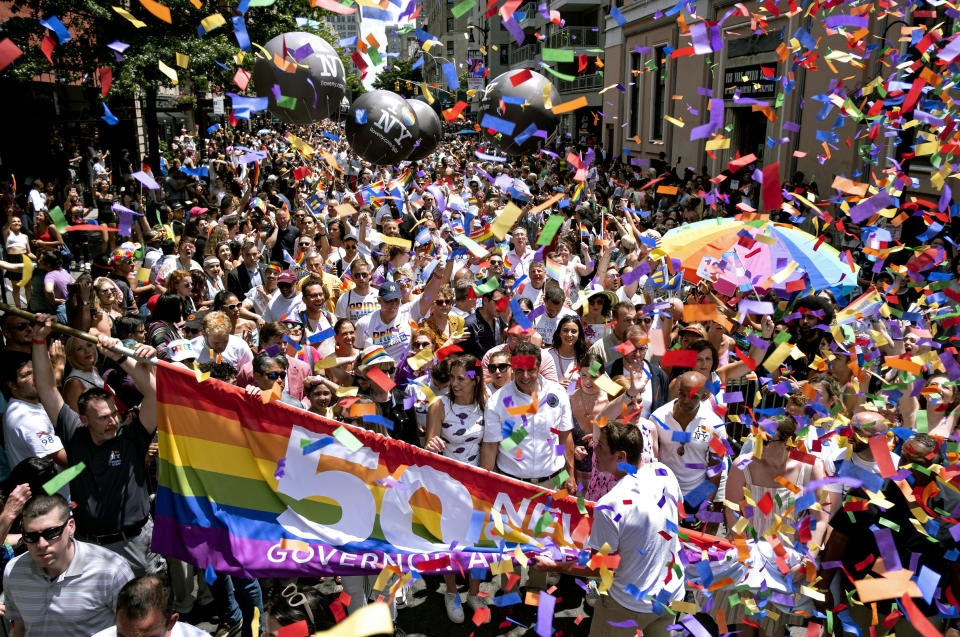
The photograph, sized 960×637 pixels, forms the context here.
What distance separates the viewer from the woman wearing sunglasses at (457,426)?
4637 millimetres

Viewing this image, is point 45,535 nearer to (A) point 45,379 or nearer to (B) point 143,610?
(B) point 143,610

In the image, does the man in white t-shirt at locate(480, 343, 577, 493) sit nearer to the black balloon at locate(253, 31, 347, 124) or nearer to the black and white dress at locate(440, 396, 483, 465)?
the black and white dress at locate(440, 396, 483, 465)

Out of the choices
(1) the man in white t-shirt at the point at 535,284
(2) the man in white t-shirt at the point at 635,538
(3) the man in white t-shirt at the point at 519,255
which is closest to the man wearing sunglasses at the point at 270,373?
(2) the man in white t-shirt at the point at 635,538

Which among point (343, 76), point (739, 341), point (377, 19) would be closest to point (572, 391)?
point (739, 341)

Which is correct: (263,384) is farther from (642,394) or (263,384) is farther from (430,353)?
(642,394)

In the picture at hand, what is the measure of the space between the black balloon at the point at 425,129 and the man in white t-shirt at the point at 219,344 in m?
7.11

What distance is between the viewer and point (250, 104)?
25.0 feet

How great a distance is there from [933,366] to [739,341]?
1.43 metres

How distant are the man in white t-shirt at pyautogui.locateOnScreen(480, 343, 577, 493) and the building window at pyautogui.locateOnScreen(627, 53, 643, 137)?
20760 millimetres

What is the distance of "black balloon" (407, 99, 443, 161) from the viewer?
1215 cm

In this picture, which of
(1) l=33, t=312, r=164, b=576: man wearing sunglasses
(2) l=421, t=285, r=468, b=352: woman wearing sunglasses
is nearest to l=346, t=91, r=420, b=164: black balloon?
(2) l=421, t=285, r=468, b=352: woman wearing sunglasses

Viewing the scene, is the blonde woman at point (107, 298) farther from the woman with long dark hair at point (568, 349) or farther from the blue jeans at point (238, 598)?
the woman with long dark hair at point (568, 349)

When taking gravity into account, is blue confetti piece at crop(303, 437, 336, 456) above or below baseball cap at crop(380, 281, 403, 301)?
below

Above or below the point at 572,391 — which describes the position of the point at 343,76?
above
